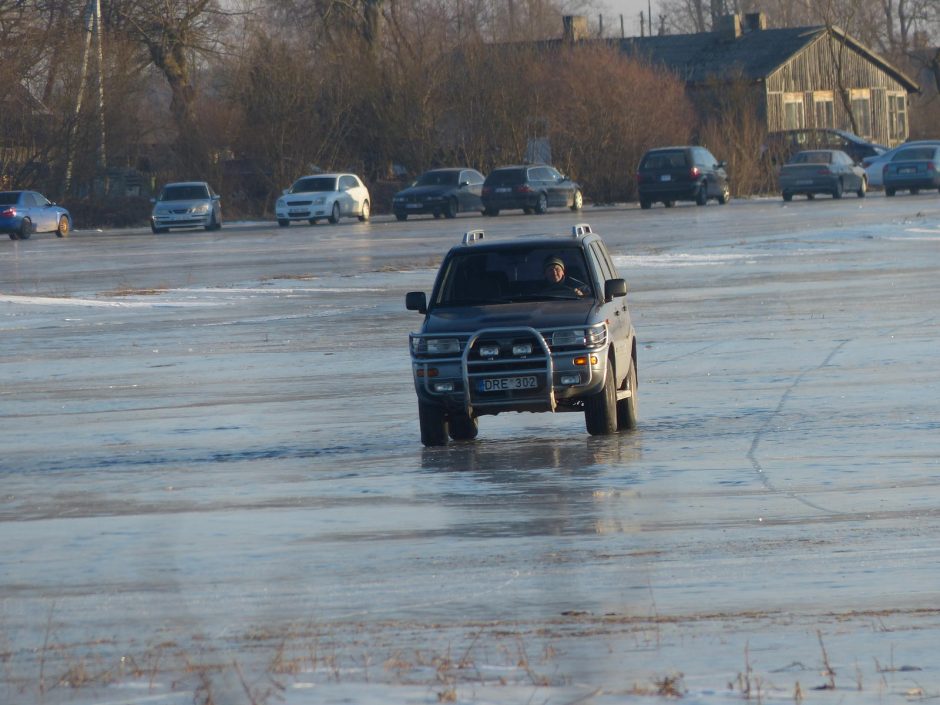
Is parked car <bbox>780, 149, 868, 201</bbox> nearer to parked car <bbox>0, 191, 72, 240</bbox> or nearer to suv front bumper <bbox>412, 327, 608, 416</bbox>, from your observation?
parked car <bbox>0, 191, 72, 240</bbox>

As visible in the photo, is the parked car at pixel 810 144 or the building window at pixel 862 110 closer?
the parked car at pixel 810 144

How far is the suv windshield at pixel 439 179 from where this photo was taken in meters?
53.3

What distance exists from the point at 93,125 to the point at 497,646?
175 ft

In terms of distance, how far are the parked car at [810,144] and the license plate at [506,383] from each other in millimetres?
51271

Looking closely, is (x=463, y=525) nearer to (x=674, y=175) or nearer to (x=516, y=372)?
(x=516, y=372)

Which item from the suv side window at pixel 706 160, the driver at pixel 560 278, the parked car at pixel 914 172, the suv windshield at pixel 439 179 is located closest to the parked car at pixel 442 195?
the suv windshield at pixel 439 179

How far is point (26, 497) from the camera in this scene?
34.0ft

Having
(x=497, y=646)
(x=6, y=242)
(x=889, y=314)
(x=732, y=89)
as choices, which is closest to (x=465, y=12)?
(x=732, y=89)

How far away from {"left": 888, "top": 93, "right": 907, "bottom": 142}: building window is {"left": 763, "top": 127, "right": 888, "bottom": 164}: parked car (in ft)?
70.8

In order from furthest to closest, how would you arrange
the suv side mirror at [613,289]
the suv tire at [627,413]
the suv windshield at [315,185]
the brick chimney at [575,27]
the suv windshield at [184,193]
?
the brick chimney at [575,27], the suv windshield at [315,185], the suv windshield at [184,193], the suv tire at [627,413], the suv side mirror at [613,289]

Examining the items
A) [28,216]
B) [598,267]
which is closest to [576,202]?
[28,216]

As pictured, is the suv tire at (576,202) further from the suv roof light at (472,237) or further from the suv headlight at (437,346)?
the suv headlight at (437,346)

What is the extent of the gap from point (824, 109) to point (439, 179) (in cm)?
4039

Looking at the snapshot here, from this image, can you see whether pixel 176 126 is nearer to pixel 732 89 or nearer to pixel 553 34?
pixel 732 89
